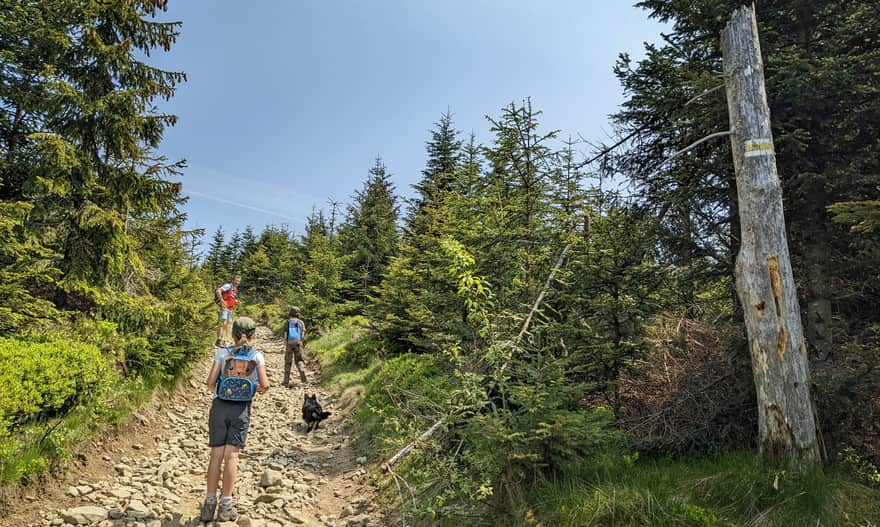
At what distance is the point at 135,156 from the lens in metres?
8.60

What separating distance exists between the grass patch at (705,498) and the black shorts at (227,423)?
11.1 ft

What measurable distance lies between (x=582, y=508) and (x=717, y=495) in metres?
1.29

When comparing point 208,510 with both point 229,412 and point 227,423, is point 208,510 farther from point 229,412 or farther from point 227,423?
point 229,412

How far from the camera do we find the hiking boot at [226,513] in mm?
4809

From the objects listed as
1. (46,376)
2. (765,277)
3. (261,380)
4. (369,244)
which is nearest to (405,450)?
(261,380)

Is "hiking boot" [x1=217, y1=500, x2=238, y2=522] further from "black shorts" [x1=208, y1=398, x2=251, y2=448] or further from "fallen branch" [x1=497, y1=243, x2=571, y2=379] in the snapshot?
"fallen branch" [x1=497, y1=243, x2=571, y2=379]

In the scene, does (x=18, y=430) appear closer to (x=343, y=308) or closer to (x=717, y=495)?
(x=717, y=495)

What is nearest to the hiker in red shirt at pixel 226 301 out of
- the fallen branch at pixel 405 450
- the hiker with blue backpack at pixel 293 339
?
the hiker with blue backpack at pixel 293 339

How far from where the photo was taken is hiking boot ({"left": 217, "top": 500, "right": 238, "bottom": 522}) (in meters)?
4.81

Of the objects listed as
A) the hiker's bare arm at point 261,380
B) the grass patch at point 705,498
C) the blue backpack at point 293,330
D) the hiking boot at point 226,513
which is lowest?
the hiking boot at point 226,513

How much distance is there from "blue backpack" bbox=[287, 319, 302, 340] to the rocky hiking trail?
8.93 feet

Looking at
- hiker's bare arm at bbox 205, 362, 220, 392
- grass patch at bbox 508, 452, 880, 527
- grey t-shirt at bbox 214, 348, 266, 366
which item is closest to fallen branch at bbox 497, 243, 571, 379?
grass patch at bbox 508, 452, 880, 527

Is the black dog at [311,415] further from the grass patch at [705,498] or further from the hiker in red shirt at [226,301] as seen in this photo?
the grass patch at [705,498]

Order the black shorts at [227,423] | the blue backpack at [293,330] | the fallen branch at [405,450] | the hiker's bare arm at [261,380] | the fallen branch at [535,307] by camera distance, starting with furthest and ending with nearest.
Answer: the blue backpack at [293,330] → the hiker's bare arm at [261,380] → the black shorts at [227,423] → the fallen branch at [535,307] → the fallen branch at [405,450]
